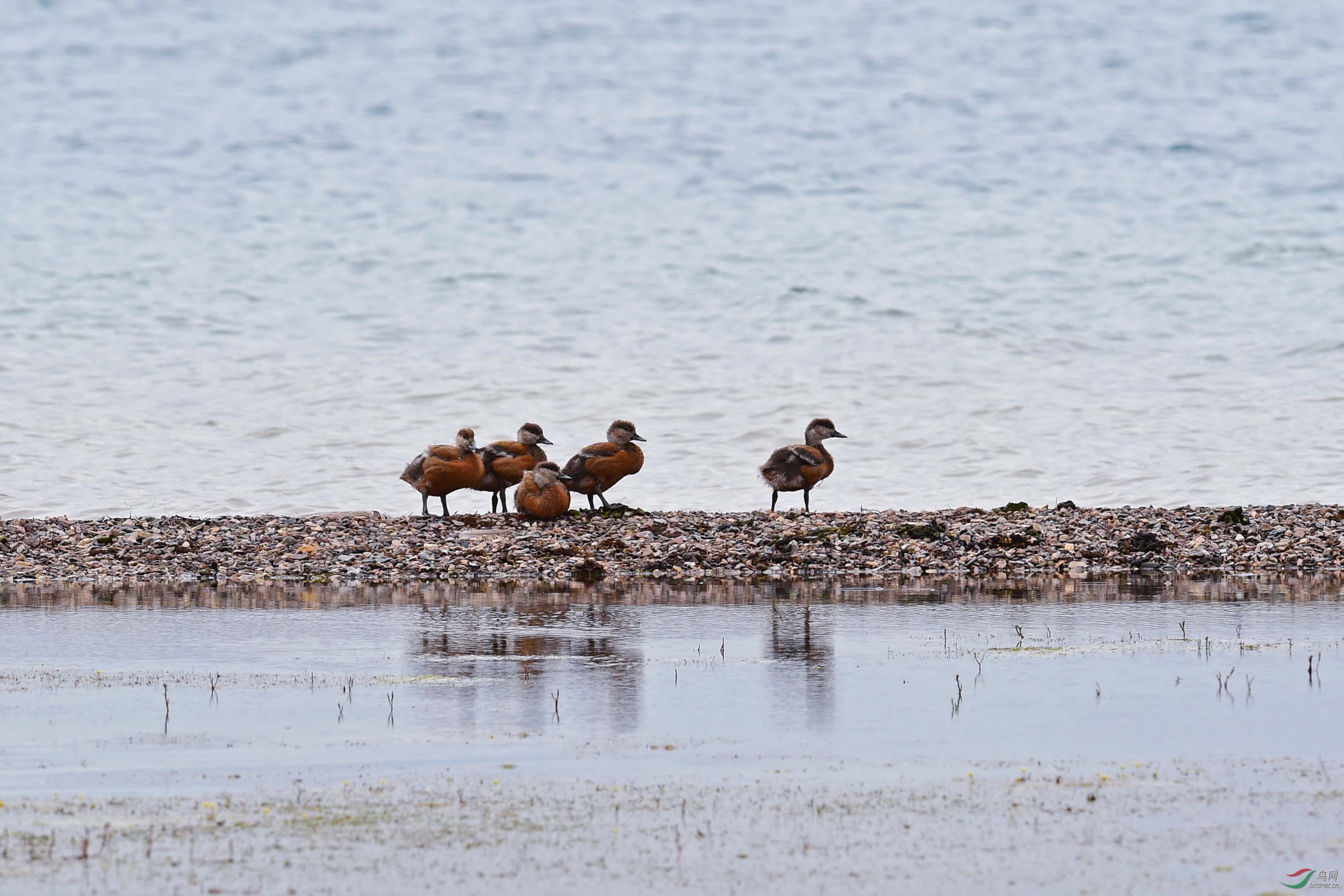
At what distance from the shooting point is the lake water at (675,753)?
17.2ft

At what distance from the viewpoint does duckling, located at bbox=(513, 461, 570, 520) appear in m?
19.2

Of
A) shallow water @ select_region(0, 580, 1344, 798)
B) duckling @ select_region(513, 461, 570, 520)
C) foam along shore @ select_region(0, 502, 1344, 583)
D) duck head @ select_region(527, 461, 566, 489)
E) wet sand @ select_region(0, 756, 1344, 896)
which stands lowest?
wet sand @ select_region(0, 756, 1344, 896)

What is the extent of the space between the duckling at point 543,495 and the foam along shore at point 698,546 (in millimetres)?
261

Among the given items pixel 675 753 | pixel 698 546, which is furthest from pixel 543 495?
pixel 675 753

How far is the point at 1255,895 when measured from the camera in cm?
483

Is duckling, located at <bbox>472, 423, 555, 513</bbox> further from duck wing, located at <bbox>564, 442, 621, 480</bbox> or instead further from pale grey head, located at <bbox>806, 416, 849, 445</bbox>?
pale grey head, located at <bbox>806, 416, 849, 445</bbox>

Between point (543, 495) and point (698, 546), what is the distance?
315 centimetres

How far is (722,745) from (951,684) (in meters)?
2.14

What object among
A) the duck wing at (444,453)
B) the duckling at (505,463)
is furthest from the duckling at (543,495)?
the duck wing at (444,453)

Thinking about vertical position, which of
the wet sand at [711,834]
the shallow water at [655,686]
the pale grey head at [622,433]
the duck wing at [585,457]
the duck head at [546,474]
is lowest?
the wet sand at [711,834]

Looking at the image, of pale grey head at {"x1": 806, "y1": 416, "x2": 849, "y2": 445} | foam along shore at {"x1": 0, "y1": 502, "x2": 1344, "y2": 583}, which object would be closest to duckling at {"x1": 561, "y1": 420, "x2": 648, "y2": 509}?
foam along shore at {"x1": 0, "y1": 502, "x2": 1344, "y2": 583}

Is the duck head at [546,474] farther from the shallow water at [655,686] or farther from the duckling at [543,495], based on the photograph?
the shallow water at [655,686]

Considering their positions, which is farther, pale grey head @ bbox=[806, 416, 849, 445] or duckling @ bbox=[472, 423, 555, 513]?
pale grey head @ bbox=[806, 416, 849, 445]

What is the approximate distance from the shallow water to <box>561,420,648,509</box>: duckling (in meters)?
6.66
